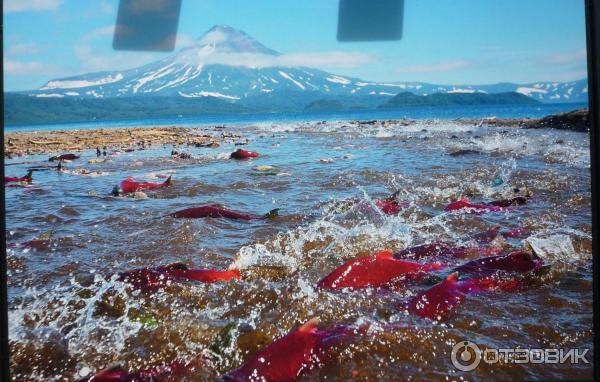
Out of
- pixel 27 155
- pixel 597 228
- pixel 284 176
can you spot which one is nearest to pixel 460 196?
pixel 284 176

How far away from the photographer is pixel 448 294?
2.07 m

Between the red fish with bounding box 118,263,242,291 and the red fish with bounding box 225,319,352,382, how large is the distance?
1090mm

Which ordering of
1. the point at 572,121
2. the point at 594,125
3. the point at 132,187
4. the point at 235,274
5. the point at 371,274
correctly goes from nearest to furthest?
the point at 594,125
the point at 371,274
the point at 235,274
the point at 132,187
the point at 572,121

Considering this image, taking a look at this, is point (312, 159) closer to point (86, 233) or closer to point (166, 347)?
point (86, 233)

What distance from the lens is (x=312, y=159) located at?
32.1 ft

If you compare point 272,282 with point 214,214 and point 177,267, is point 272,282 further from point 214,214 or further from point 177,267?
point 214,214

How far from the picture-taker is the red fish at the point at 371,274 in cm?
239

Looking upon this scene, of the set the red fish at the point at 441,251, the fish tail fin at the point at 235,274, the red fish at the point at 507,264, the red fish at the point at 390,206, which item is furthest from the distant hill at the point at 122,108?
the red fish at the point at 507,264

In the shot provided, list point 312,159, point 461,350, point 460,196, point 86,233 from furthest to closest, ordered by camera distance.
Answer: point 312,159, point 460,196, point 86,233, point 461,350

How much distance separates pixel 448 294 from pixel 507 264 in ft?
2.20

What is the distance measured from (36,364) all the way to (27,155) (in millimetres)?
13791

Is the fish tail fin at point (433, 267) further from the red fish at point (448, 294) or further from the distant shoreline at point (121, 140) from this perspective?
the distant shoreline at point (121, 140)

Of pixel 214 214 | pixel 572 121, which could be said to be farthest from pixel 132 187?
pixel 572 121

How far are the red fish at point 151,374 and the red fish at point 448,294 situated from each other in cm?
116
